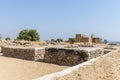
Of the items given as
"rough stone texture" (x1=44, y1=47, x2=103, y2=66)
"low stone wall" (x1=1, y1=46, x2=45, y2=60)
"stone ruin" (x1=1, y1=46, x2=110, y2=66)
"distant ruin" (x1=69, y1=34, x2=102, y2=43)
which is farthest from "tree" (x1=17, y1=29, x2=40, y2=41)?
"rough stone texture" (x1=44, y1=47, x2=103, y2=66)

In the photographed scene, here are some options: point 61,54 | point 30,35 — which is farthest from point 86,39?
point 61,54

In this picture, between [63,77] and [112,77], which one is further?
[112,77]

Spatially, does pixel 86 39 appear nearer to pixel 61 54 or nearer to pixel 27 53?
pixel 27 53

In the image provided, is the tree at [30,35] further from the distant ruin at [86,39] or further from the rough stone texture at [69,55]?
the rough stone texture at [69,55]

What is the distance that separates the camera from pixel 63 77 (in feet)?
15.4

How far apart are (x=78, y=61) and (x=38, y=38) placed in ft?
135

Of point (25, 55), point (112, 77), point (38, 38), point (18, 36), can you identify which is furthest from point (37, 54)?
point (18, 36)

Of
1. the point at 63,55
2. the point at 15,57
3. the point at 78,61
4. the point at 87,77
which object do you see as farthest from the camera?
the point at 15,57

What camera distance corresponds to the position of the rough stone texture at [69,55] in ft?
33.2

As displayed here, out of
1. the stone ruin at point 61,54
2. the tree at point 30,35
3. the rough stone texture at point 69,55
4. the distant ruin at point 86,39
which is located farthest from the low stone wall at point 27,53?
the tree at point 30,35

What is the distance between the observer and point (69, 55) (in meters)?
10.7

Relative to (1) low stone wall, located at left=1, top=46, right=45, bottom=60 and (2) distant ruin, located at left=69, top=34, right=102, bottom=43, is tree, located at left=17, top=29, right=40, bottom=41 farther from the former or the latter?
(1) low stone wall, located at left=1, top=46, right=45, bottom=60

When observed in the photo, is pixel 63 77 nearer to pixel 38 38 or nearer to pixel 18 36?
pixel 38 38

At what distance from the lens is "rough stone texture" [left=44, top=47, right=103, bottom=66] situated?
10133 mm
